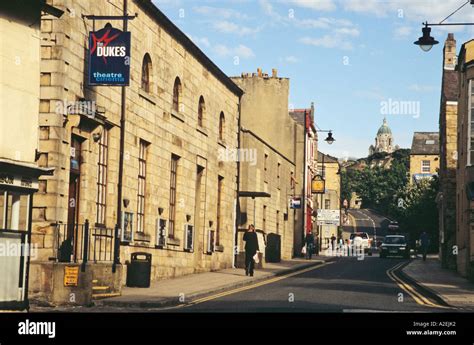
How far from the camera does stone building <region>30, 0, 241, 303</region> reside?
19.8 m

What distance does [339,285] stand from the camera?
2639cm

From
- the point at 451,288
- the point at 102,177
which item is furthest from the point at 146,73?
the point at 451,288

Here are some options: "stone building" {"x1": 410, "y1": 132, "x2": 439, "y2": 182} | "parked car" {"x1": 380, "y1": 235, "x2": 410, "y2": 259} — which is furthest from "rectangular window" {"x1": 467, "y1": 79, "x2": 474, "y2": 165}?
"stone building" {"x1": 410, "y1": 132, "x2": 439, "y2": 182}

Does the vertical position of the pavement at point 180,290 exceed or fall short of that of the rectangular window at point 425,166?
it falls short

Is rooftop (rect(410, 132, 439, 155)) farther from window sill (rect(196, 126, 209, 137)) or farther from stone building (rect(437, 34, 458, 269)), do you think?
window sill (rect(196, 126, 209, 137))

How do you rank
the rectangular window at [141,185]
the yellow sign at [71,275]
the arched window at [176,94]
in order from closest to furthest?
the yellow sign at [71,275] < the rectangular window at [141,185] < the arched window at [176,94]

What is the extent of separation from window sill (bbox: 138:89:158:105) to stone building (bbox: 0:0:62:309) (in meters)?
6.02

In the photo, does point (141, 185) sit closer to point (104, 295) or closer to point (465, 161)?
point (104, 295)

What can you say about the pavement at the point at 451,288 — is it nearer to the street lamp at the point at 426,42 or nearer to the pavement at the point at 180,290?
the pavement at the point at 180,290

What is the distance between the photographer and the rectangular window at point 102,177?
22.9 metres

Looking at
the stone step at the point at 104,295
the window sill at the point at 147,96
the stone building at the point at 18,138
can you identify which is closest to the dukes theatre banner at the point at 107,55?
the stone building at the point at 18,138

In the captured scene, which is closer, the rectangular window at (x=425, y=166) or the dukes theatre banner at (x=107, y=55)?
the dukes theatre banner at (x=107, y=55)

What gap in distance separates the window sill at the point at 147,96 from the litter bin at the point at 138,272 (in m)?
4.80

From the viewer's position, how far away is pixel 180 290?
22.8 metres
